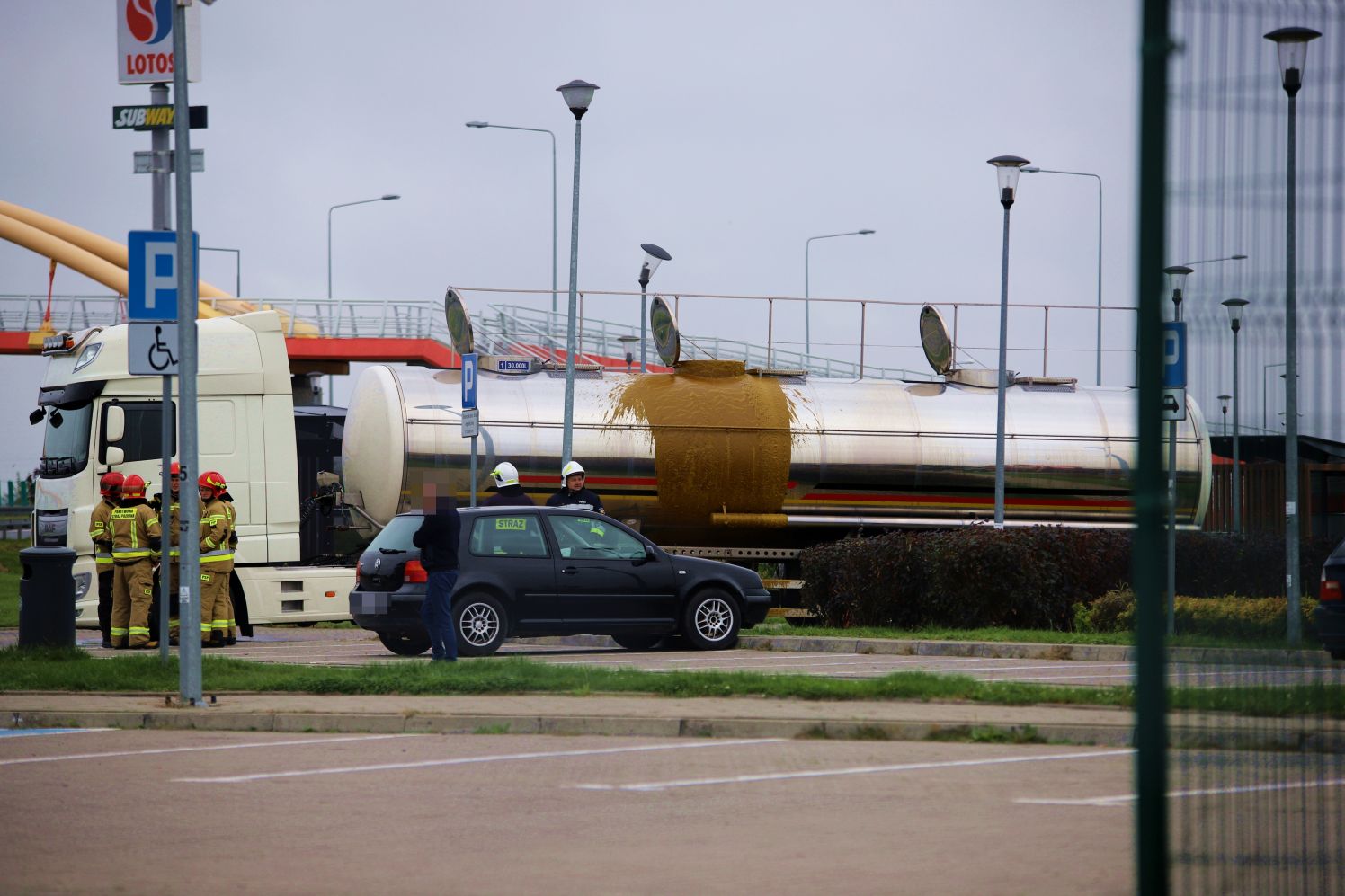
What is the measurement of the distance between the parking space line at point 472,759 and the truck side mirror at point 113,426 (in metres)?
11.6

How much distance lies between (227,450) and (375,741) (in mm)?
10551

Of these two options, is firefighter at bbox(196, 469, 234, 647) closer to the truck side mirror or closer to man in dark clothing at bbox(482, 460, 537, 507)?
the truck side mirror

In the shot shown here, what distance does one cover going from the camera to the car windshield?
17.3 metres

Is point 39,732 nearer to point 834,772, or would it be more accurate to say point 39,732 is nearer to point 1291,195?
point 834,772

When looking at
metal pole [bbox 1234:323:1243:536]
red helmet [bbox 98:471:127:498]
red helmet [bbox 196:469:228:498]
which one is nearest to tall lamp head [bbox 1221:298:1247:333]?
metal pole [bbox 1234:323:1243:536]

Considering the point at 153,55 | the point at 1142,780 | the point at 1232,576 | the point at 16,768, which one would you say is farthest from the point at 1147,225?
the point at 153,55

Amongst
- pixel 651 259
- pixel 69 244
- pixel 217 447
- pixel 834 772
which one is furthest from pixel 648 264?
pixel 69 244

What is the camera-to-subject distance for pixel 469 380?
2123 centimetres

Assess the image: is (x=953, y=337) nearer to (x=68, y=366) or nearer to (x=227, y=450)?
(x=227, y=450)

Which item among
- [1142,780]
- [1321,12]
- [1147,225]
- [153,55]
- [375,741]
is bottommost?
[375,741]

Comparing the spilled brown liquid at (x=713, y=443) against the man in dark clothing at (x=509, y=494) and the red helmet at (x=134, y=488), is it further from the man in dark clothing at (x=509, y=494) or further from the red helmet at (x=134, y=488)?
the red helmet at (x=134, y=488)

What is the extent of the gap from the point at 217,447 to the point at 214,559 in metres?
2.36

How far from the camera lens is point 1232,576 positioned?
195 inches

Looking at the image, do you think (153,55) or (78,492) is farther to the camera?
(78,492)
